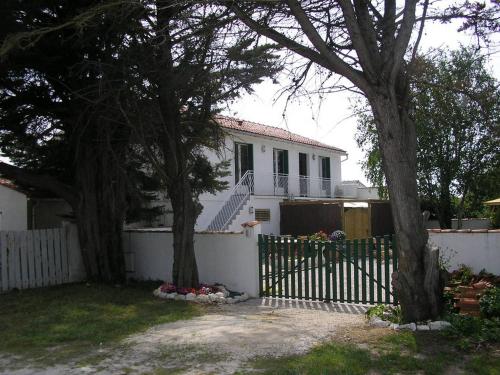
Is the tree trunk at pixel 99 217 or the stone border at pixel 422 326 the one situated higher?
the tree trunk at pixel 99 217

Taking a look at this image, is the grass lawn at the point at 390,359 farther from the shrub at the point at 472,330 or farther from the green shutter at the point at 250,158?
the green shutter at the point at 250,158

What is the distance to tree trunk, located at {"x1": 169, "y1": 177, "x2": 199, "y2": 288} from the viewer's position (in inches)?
472

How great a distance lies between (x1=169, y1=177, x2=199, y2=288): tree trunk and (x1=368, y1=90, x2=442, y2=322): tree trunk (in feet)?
17.0

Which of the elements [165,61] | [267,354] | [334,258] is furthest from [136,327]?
[165,61]

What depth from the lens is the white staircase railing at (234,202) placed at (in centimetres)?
2167

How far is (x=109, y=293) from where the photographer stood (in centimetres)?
1201

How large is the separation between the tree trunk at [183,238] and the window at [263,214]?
11704 millimetres

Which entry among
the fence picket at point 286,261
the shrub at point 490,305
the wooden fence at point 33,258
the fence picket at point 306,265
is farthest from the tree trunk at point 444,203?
the shrub at point 490,305

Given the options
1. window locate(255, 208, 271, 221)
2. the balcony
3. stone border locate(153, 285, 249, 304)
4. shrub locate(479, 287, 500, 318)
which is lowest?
stone border locate(153, 285, 249, 304)

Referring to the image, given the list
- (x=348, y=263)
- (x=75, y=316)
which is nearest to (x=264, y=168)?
(x=348, y=263)

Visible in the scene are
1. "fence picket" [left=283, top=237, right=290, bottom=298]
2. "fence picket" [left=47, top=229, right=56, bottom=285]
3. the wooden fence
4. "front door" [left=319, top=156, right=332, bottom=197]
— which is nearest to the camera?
"fence picket" [left=283, top=237, right=290, bottom=298]

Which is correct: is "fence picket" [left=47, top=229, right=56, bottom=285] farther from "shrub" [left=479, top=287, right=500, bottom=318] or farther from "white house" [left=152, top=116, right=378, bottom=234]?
"shrub" [left=479, top=287, right=500, bottom=318]

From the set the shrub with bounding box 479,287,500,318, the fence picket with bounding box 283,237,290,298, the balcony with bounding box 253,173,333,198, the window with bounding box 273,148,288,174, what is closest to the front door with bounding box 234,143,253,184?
the balcony with bounding box 253,173,333,198

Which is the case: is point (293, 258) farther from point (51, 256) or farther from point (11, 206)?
point (11, 206)
